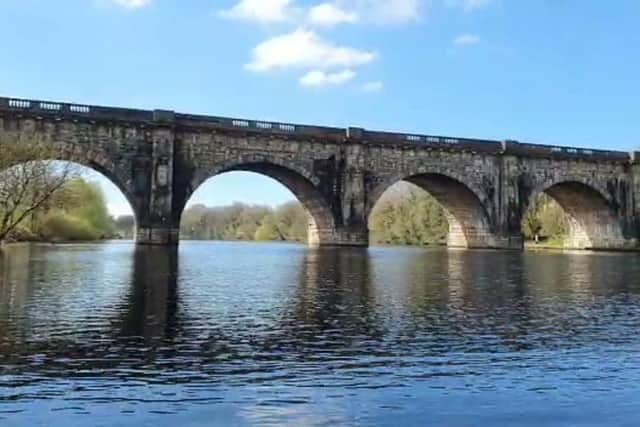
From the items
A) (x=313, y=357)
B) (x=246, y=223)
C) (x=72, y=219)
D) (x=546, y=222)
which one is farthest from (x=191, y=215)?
(x=313, y=357)

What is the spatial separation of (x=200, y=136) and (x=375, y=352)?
39.5 metres

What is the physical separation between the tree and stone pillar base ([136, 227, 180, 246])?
218 inches

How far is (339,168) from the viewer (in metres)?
52.3

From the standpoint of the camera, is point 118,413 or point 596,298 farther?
point 596,298

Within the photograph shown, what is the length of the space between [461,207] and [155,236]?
2899cm

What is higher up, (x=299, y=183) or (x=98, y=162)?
(x=98, y=162)

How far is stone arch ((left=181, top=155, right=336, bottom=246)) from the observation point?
48.2 m

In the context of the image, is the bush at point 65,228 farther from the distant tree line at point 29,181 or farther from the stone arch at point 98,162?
the stone arch at point 98,162

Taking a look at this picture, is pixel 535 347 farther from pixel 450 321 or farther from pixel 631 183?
pixel 631 183

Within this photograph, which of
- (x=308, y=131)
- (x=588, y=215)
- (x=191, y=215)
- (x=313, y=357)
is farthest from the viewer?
(x=191, y=215)

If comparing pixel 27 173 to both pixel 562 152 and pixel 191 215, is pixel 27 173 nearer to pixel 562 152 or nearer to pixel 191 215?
pixel 562 152

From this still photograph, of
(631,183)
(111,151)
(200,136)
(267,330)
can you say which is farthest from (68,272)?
(631,183)

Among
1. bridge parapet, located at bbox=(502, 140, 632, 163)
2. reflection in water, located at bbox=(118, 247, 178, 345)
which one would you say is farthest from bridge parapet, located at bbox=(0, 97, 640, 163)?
reflection in water, located at bbox=(118, 247, 178, 345)

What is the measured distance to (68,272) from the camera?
2281 cm
